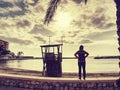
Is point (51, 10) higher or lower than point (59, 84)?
higher

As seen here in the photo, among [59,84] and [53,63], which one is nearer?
[59,84]

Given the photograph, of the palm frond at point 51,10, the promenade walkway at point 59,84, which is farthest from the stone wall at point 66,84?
the palm frond at point 51,10

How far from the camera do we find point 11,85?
1378cm

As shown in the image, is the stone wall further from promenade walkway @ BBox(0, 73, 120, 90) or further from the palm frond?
the palm frond

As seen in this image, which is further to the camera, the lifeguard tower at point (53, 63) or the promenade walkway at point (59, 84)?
the lifeguard tower at point (53, 63)

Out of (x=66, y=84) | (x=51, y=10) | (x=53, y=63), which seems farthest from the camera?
(x=53, y=63)

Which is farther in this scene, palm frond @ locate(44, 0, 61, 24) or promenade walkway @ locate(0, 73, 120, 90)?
promenade walkway @ locate(0, 73, 120, 90)

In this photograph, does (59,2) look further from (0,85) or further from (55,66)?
(55,66)

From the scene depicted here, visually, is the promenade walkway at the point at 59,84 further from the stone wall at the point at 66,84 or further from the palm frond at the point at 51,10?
the palm frond at the point at 51,10

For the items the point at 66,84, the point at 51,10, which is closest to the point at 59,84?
the point at 66,84

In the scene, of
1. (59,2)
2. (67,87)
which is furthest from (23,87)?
(59,2)

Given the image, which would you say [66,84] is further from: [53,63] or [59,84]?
[53,63]

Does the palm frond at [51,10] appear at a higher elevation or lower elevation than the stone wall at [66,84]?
higher

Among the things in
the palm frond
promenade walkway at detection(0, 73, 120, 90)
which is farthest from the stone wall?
the palm frond
